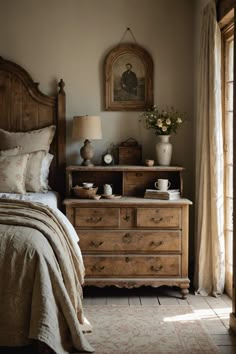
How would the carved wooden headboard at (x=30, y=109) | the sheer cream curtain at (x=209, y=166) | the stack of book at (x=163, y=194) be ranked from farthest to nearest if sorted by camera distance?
the carved wooden headboard at (x=30, y=109) → the stack of book at (x=163, y=194) → the sheer cream curtain at (x=209, y=166)

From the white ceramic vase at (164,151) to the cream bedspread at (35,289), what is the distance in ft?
5.78

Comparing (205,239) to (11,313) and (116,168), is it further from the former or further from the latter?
(11,313)

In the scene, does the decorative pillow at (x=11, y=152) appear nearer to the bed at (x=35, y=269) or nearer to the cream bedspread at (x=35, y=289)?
the bed at (x=35, y=269)

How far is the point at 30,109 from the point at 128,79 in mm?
964

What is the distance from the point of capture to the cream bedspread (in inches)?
118

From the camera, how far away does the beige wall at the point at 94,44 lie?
504 centimetres

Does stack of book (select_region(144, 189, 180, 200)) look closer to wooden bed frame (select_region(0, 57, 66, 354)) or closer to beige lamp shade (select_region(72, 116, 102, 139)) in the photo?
beige lamp shade (select_region(72, 116, 102, 139))

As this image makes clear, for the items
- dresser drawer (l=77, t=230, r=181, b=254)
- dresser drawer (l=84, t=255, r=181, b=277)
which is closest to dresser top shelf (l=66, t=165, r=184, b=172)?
dresser drawer (l=77, t=230, r=181, b=254)

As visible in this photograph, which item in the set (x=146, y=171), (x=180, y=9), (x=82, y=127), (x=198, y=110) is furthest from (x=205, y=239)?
(x=180, y=9)

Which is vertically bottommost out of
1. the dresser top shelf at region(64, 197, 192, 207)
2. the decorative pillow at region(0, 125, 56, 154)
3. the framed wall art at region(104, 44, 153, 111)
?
the dresser top shelf at region(64, 197, 192, 207)

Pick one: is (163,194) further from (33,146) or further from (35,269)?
(35,269)

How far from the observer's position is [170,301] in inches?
174

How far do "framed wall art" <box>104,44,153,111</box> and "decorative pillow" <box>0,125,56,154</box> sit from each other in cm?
66

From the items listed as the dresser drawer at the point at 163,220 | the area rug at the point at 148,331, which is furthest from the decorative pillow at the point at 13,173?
the area rug at the point at 148,331
